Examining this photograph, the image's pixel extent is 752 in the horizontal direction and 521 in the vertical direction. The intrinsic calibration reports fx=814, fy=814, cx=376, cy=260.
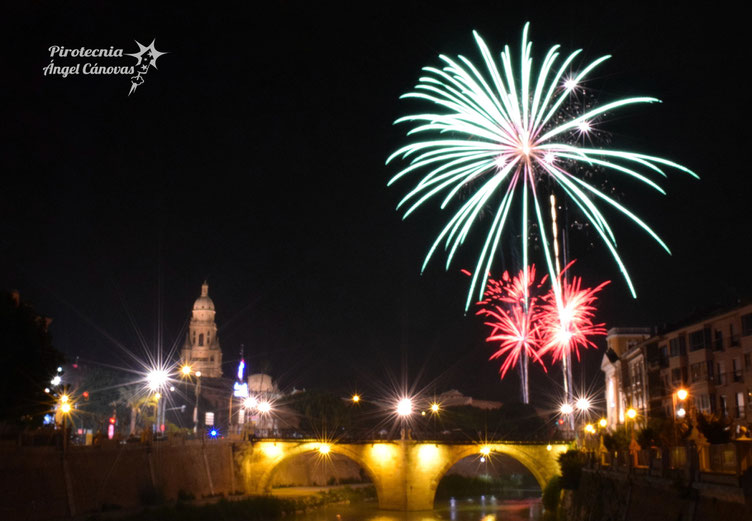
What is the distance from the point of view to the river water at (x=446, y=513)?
195ft

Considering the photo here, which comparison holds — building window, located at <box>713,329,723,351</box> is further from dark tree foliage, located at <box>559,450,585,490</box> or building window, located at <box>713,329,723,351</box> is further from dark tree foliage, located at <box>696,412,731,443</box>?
dark tree foliage, located at <box>696,412,731,443</box>

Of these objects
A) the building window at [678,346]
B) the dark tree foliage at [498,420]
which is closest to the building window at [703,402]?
the building window at [678,346]

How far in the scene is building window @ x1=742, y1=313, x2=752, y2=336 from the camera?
47562 millimetres

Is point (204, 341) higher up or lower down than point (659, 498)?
higher up

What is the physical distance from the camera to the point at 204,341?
494ft

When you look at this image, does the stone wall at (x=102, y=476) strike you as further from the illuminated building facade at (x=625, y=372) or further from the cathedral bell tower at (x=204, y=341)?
the cathedral bell tower at (x=204, y=341)

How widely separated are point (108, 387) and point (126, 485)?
65953 mm

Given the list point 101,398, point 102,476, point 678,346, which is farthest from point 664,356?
point 101,398

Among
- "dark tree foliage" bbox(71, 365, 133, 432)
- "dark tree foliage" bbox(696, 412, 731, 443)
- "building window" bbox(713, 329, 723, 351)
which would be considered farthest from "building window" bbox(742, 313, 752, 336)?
"dark tree foliage" bbox(71, 365, 133, 432)

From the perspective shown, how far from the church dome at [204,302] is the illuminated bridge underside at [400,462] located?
88.6 m

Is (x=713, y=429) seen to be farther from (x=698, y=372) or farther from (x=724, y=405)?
(x=698, y=372)

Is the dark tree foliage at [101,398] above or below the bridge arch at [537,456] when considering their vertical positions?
above

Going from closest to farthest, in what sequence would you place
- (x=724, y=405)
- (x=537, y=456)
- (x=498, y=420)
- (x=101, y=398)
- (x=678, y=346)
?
(x=724, y=405) < (x=678, y=346) < (x=537, y=456) < (x=498, y=420) < (x=101, y=398)

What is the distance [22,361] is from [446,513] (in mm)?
34864
